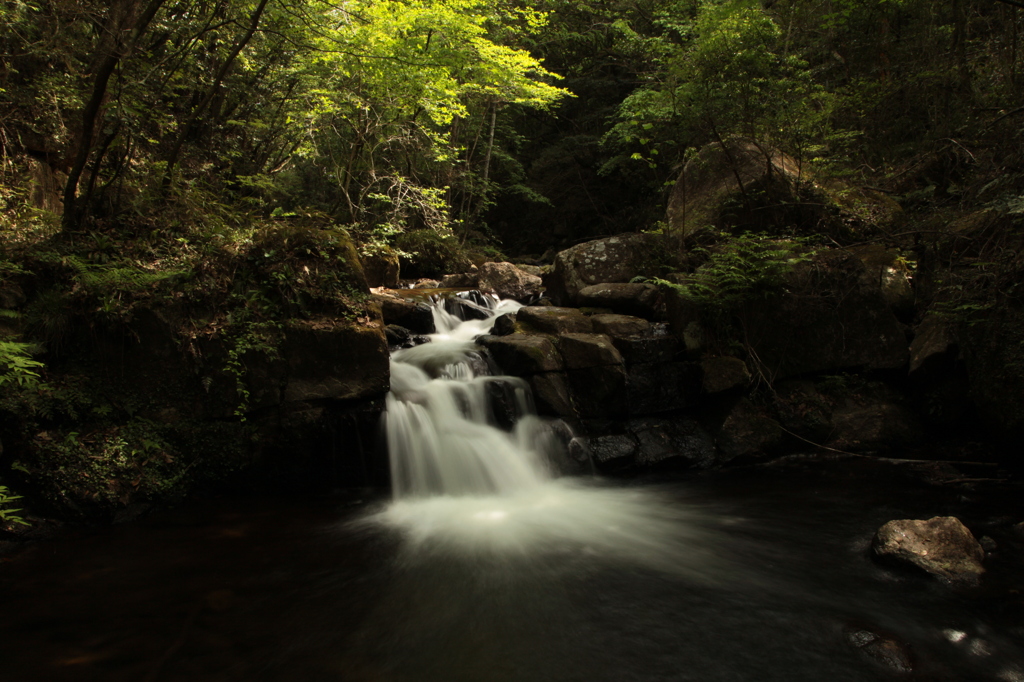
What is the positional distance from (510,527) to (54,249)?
572 centimetres

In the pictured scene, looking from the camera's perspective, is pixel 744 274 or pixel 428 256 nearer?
pixel 744 274

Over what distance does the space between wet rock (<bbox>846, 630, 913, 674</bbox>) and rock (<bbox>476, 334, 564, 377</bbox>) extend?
4.40 m

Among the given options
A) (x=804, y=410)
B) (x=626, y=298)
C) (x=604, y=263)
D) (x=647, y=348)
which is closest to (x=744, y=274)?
(x=647, y=348)

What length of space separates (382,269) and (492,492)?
737cm

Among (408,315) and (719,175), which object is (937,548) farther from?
(408,315)

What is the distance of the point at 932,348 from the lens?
22.4 ft

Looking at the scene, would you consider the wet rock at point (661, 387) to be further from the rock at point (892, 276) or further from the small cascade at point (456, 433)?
the rock at point (892, 276)

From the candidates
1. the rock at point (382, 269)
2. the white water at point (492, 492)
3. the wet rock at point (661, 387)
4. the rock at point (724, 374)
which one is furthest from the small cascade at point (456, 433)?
the rock at point (382, 269)

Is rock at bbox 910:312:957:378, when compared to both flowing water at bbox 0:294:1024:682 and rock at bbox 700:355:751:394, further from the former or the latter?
rock at bbox 700:355:751:394

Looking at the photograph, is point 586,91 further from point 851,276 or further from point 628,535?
point 628,535

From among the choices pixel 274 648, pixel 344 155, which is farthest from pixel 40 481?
pixel 344 155

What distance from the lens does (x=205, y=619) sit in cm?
351

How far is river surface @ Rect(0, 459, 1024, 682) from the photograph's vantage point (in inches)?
122

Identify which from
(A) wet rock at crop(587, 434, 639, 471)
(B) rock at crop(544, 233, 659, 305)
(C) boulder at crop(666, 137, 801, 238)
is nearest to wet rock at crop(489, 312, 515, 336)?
(B) rock at crop(544, 233, 659, 305)
